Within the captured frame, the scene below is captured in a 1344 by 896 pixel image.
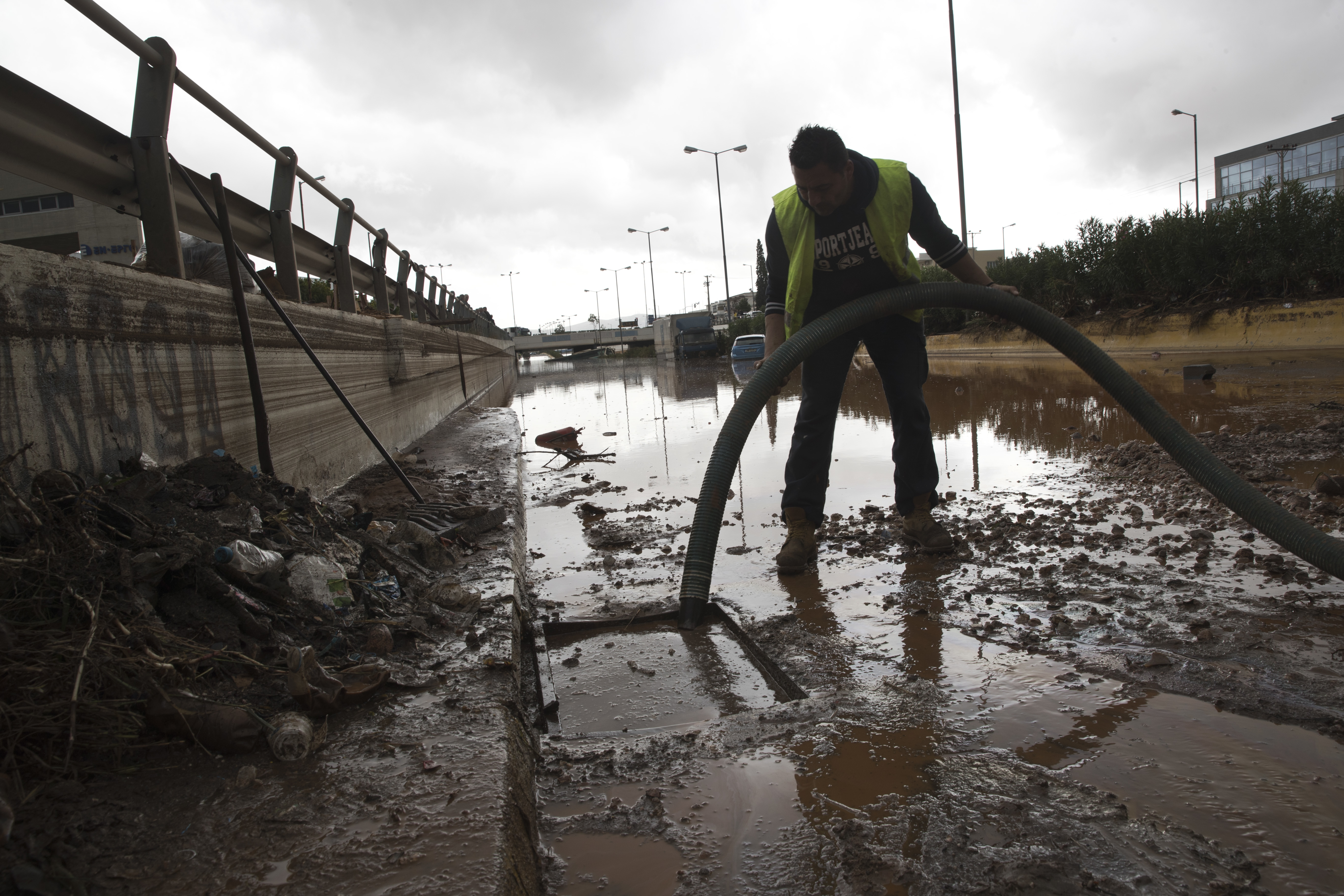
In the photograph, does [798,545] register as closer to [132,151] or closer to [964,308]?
[964,308]

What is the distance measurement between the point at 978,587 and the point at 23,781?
9.28ft

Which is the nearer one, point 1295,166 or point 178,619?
point 178,619

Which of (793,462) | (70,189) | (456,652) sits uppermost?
(70,189)

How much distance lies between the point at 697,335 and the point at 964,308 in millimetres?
36362

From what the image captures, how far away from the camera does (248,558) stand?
234 cm

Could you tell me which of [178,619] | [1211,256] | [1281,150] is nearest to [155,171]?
[178,619]

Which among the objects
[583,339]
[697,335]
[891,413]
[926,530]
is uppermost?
[583,339]

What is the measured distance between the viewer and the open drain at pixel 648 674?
2.26 metres

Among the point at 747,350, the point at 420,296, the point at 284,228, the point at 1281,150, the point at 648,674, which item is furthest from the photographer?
the point at 1281,150

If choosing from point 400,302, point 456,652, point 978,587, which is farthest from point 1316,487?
point 400,302

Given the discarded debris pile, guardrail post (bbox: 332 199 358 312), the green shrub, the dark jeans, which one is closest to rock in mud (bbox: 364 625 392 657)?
the discarded debris pile

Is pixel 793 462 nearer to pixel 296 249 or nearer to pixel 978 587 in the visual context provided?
pixel 978 587

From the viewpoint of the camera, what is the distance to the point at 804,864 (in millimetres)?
1540

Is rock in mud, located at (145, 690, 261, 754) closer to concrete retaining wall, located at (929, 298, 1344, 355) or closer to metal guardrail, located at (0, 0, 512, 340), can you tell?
metal guardrail, located at (0, 0, 512, 340)
